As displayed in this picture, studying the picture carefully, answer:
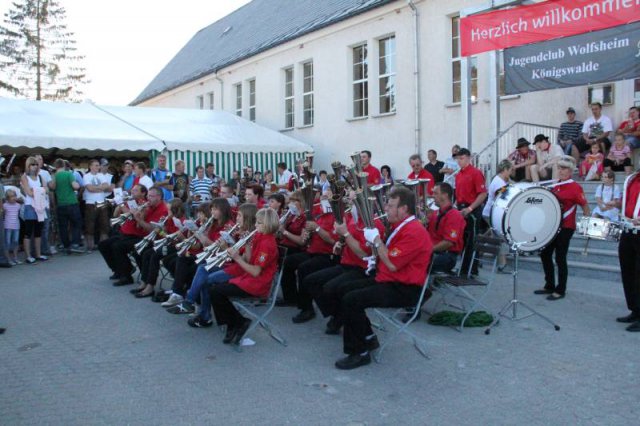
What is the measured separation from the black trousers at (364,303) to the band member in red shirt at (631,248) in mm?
2680

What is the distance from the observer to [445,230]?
20.3 feet

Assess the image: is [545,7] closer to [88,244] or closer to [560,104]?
[560,104]

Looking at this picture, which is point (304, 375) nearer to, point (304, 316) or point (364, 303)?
point (364, 303)

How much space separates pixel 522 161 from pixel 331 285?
720 centimetres

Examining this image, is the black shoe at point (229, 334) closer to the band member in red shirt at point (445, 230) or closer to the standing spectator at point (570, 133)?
the band member in red shirt at point (445, 230)

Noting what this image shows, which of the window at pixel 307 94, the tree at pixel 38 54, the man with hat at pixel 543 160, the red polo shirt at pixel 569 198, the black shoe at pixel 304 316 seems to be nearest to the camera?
the black shoe at pixel 304 316

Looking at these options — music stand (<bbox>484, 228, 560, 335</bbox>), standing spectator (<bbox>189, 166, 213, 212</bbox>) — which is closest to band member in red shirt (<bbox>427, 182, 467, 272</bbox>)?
music stand (<bbox>484, 228, 560, 335</bbox>)

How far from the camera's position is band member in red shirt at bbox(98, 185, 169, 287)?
8094 mm

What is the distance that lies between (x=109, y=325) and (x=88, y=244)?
6.85 meters

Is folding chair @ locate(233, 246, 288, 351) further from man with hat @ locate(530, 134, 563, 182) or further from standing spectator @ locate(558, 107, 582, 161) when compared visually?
standing spectator @ locate(558, 107, 582, 161)

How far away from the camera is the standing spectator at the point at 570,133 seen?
11.5m

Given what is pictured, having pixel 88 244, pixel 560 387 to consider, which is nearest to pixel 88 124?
pixel 88 244

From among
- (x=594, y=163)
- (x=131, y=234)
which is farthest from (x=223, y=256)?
(x=594, y=163)

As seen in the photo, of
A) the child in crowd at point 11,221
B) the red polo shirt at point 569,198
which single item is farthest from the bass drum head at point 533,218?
the child in crowd at point 11,221
